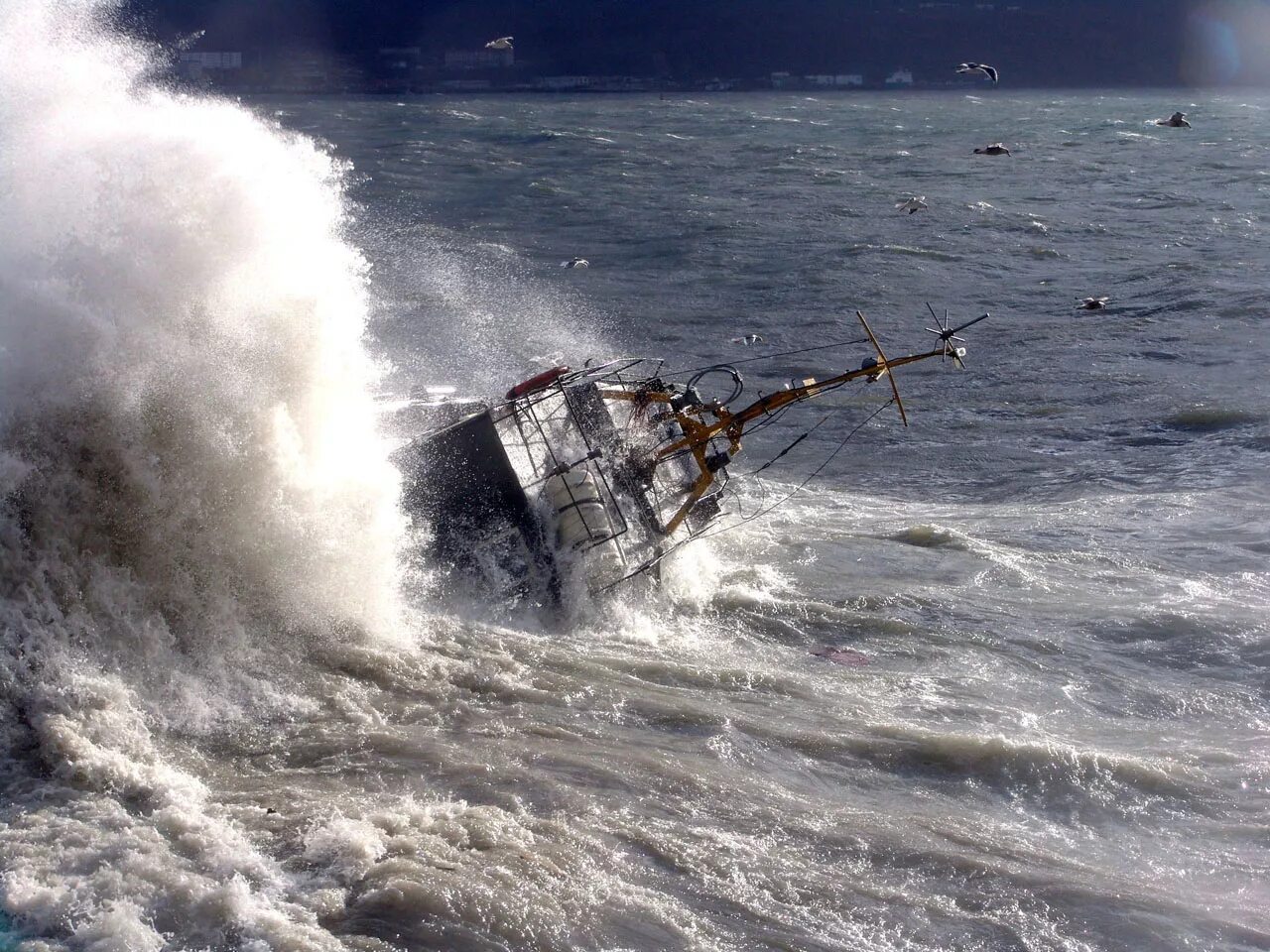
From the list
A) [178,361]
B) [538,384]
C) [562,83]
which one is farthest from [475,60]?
[178,361]

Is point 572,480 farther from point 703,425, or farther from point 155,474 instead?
point 155,474

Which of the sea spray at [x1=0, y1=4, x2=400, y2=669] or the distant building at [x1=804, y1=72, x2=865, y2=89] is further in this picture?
the distant building at [x1=804, y1=72, x2=865, y2=89]

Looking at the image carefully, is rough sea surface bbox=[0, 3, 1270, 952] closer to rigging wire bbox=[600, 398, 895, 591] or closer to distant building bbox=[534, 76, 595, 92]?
rigging wire bbox=[600, 398, 895, 591]

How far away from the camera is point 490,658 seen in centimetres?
1351

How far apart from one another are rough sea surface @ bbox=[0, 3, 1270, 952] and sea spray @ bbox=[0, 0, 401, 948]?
0.04 meters

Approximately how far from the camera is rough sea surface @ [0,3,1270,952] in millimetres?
9859

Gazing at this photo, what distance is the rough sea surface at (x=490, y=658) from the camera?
9859 mm

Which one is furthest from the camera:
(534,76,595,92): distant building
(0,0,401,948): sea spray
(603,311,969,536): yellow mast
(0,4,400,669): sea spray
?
(534,76,595,92): distant building

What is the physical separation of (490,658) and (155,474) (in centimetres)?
349

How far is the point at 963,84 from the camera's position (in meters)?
95.8

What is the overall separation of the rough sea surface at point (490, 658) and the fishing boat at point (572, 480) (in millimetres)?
403

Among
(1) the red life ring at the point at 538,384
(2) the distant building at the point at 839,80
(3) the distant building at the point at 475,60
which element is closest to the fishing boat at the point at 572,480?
(1) the red life ring at the point at 538,384

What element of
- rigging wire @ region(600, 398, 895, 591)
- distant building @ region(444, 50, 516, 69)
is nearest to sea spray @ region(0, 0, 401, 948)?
rigging wire @ region(600, 398, 895, 591)

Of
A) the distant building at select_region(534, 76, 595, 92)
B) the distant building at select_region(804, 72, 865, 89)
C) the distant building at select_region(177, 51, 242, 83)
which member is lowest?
the distant building at select_region(804, 72, 865, 89)
